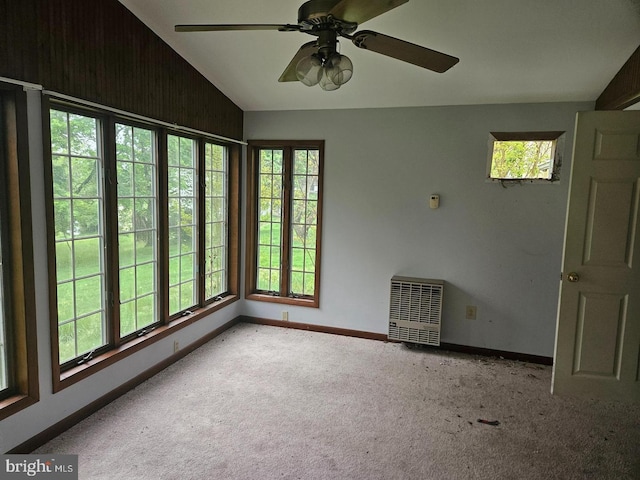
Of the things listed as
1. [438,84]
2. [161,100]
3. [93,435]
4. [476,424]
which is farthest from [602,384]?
[161,100]

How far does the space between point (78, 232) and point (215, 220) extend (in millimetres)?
1668

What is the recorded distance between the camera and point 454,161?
3.68 metres

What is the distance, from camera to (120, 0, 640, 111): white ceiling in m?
2.42

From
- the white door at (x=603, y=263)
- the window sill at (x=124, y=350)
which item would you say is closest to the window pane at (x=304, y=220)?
the window sill at (x=124, y=350)

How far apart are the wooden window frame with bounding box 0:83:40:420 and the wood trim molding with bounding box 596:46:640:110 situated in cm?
366

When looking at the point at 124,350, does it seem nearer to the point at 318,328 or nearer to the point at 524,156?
the point at 318,328

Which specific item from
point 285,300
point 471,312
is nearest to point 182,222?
point 285,300

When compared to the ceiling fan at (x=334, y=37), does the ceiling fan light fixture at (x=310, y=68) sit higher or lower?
lower

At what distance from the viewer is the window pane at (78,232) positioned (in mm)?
2346

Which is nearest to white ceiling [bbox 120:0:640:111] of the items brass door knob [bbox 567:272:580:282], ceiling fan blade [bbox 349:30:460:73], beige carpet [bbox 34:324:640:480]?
ceiling fan blade [bbox 349:30:460:73]

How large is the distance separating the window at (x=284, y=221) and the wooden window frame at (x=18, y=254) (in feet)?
7.86

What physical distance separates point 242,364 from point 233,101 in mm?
2576

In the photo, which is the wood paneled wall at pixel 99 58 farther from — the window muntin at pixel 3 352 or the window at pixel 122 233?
the window muntin at pixel 3 352

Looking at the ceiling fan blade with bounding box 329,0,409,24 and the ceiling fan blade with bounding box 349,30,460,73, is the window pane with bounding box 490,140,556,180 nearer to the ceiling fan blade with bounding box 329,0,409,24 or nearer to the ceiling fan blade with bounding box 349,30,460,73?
the ceiling fan blade with bounding box 349,30,460,73
